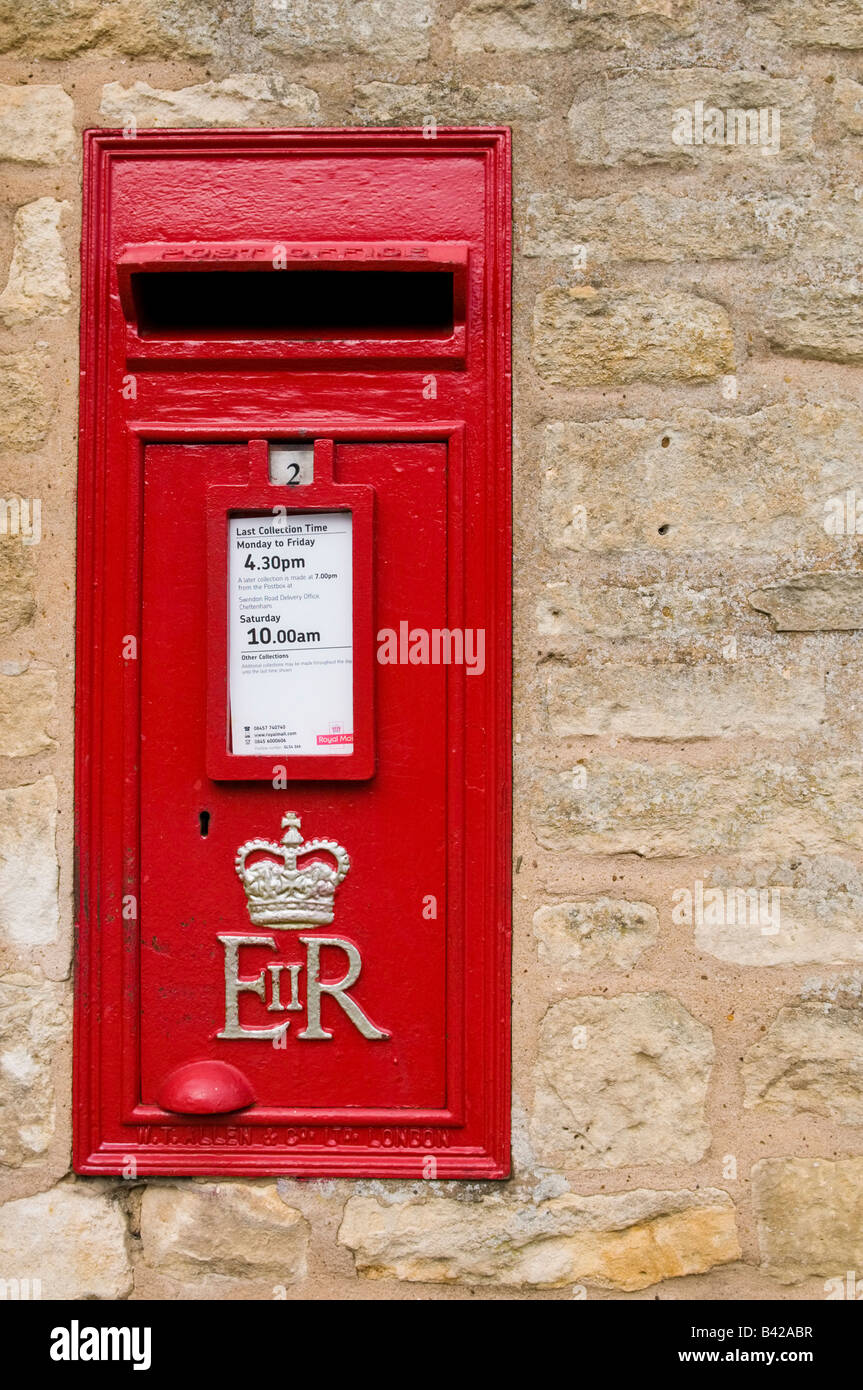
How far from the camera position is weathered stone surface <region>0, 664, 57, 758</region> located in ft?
5.96

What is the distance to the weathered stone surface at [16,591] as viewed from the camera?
1.83 meters

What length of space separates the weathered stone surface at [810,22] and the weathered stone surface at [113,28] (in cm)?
101

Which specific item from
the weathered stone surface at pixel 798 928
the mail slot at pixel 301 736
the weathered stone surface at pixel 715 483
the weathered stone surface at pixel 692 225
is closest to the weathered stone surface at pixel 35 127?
the mail slot at pixel 301 736

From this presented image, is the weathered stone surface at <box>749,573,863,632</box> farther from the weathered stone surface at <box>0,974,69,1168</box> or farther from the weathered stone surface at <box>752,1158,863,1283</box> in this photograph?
the weathered stone surface at <box>0,974,69,1168</box>

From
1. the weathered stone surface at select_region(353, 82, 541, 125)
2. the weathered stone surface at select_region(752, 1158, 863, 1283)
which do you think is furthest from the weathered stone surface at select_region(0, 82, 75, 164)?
the weathered stone surface at select_region(752, 1158, 863, 1283)

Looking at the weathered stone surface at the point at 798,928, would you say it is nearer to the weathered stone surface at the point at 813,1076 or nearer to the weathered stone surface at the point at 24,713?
the weathered stone surface at the point at 813,1076

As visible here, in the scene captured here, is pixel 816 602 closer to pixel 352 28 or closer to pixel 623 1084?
pixel 623 1084

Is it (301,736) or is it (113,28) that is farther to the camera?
(113,28)

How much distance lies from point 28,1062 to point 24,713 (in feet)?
2.09

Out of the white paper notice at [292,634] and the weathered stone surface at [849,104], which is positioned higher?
the weathered stone surface at [849,104]

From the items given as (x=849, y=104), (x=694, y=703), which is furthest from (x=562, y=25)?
(x=694, y=703)

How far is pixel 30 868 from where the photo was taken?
182 centimetres

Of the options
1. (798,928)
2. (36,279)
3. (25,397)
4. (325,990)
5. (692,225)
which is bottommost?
(325,990)
